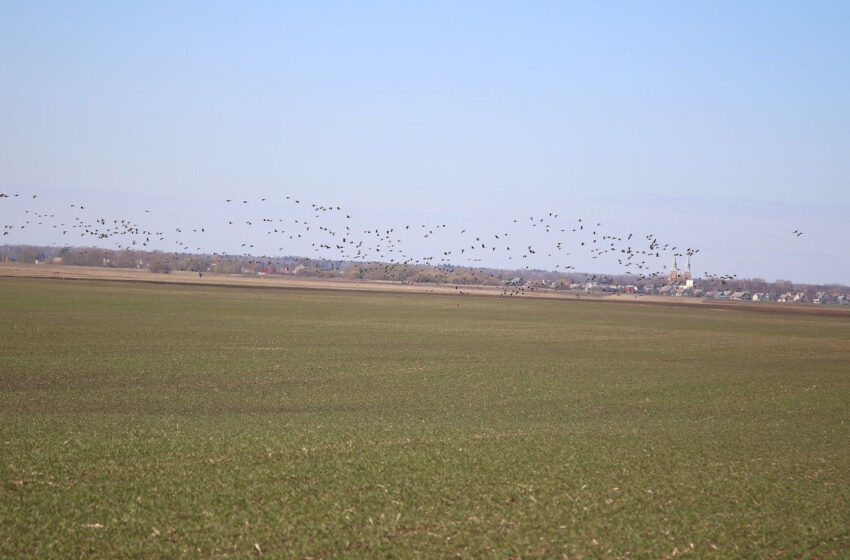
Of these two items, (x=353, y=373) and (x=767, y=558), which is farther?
(x=353, y=373)

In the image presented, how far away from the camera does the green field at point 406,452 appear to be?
42.4 ft

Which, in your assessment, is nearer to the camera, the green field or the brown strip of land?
the green field

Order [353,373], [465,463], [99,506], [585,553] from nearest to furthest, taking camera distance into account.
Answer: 1. [585,553]
2. [99,506]
3. [465,463]
4. [353,373]

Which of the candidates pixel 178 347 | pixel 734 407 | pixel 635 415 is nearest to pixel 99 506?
pixel 635 415

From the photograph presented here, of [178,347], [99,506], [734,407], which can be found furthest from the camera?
[178,347]

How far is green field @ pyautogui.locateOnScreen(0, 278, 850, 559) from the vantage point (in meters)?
12.9

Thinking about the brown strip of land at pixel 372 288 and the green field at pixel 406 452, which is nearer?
the green field at pixel 406 452

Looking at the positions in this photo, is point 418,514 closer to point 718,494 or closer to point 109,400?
point 718,494

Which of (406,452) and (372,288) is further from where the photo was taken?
(372,288)

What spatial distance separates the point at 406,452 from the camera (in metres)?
18.7

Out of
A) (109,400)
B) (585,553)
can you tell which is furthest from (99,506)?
(109,400)

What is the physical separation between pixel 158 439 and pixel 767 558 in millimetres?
11385

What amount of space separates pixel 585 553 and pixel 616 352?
36.2 meters

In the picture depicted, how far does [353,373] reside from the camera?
111ft
